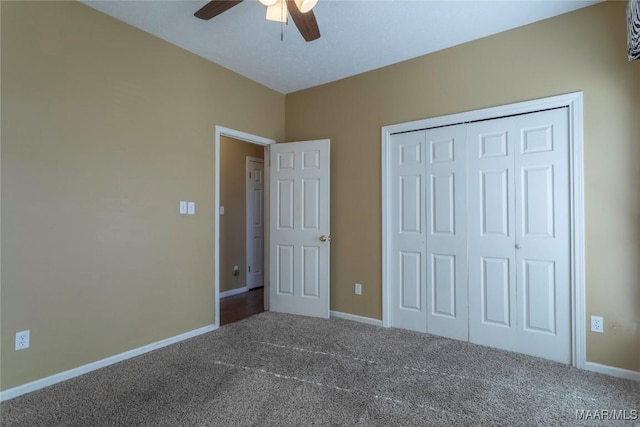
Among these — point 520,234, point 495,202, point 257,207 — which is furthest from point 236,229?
point 520,234

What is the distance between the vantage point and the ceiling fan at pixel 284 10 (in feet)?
5.99

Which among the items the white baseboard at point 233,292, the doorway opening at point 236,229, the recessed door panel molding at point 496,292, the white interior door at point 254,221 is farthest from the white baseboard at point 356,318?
the white interior door at point 254,221

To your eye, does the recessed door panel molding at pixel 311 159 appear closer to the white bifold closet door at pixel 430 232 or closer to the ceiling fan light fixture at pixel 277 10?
the white bifold closet door at pixel 430 232

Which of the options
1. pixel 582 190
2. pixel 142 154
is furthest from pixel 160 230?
pixel 582 190

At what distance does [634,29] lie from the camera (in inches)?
71.6

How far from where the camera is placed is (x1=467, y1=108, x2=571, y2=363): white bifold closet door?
95.3 inches

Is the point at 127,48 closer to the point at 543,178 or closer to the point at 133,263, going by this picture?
the point at 133,263

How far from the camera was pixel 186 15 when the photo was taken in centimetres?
242

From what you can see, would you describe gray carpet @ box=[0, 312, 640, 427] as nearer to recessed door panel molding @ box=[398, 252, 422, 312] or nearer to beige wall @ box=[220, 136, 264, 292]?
recessed door panel molding @ box=[398, 252, 422, 312]

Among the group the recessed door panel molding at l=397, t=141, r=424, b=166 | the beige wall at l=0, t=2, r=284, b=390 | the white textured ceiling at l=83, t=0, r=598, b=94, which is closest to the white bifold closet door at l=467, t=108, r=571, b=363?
the recessed door panel molding at l=397, t=141, r=424, b=166

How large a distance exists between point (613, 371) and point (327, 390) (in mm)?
2047

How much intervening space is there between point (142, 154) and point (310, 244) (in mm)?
1880

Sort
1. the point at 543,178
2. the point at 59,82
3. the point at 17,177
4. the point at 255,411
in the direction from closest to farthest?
the point at 255,411, the point at 17,177, the point at 59,82, the point at 543,178

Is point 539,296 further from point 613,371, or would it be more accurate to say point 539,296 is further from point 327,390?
point 327,390
